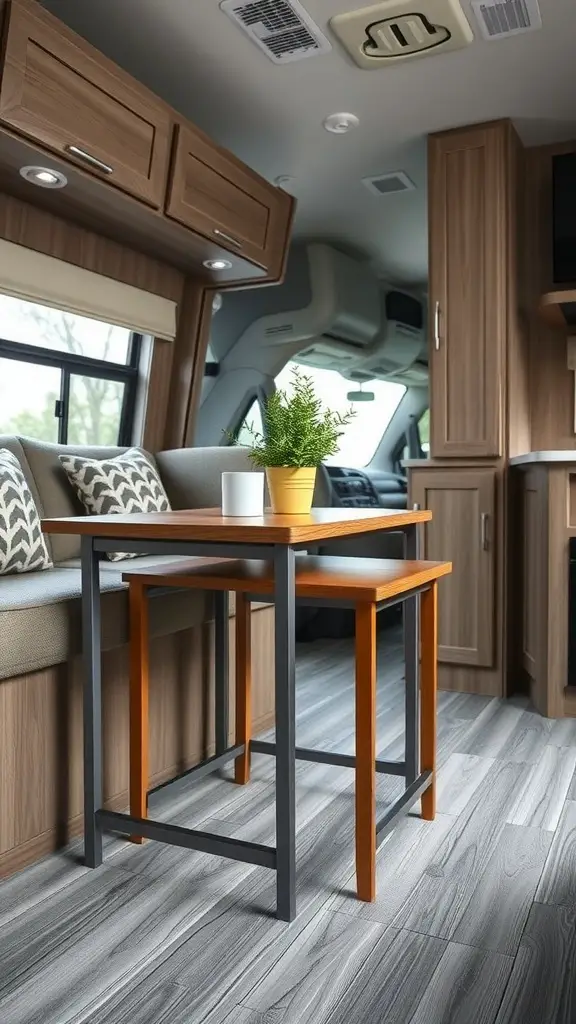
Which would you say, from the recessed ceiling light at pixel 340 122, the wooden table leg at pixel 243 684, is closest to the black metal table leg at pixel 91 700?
the wooden table leg at pixel 243 684

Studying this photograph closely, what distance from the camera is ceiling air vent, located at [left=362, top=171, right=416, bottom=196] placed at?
4020 millimetres

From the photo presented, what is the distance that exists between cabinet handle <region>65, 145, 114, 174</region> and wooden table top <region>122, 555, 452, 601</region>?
1.28m

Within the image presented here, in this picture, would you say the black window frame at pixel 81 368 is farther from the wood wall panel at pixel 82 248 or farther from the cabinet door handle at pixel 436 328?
the cabinet door handle at pixel 436 328

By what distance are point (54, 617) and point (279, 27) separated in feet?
6.83

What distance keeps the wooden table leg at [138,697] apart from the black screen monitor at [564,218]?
97.7 inches

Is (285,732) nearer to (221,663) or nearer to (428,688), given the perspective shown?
(428,688)

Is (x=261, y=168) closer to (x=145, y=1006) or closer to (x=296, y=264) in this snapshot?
(x=296, y=264)

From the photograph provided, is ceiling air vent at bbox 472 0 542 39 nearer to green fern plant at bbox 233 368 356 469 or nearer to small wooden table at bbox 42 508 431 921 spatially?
green fern plant at bbox 233 368 356 469

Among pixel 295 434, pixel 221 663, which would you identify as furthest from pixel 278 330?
pixel 295 434

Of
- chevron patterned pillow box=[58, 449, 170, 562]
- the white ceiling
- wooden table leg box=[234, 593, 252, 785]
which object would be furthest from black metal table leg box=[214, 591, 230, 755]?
the white ceiling

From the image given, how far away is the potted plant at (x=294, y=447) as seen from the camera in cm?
187

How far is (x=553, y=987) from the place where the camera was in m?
1.36

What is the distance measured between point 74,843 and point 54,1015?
2.15 feet

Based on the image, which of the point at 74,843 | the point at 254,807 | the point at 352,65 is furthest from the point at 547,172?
the point at 74,843
